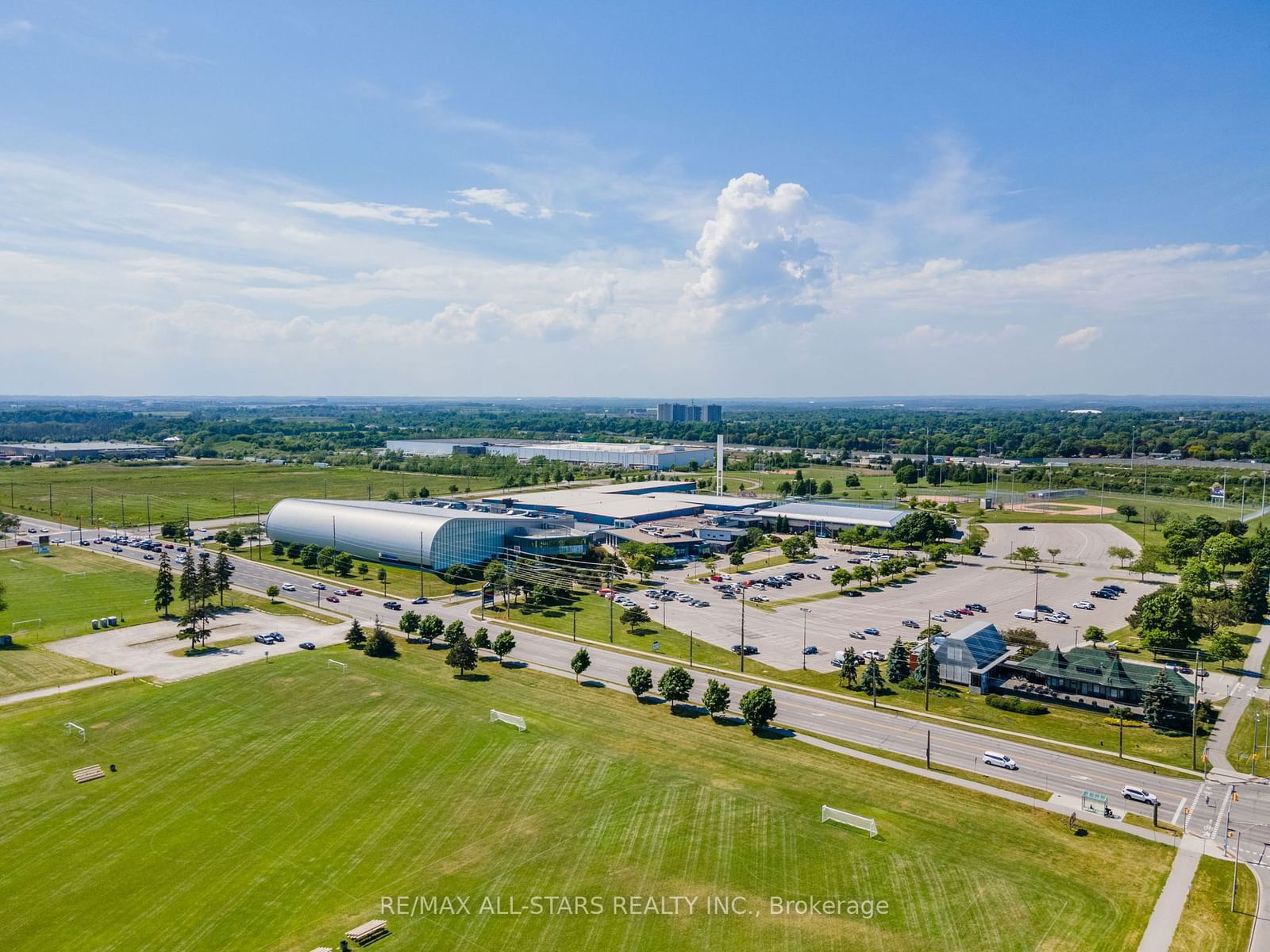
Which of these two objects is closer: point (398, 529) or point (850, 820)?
point (850, 820)

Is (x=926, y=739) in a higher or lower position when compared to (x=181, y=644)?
lower

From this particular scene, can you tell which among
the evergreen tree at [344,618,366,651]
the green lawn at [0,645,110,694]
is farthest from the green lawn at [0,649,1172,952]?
the evergreen tree at [344,618,366,651]

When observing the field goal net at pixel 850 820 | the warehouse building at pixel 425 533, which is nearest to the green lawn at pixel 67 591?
the warehouse building at pixel 425 533

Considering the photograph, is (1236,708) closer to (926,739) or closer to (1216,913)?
(926,739)

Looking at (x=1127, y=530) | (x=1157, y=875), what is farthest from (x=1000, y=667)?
(x=1127, y=530)

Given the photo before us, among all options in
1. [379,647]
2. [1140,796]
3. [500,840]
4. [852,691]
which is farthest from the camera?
[379,647]

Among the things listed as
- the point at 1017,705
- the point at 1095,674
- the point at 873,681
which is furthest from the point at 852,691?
the point at 1095,674

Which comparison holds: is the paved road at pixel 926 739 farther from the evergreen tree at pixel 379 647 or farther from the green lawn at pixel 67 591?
the green lawn at pixel 67 591
